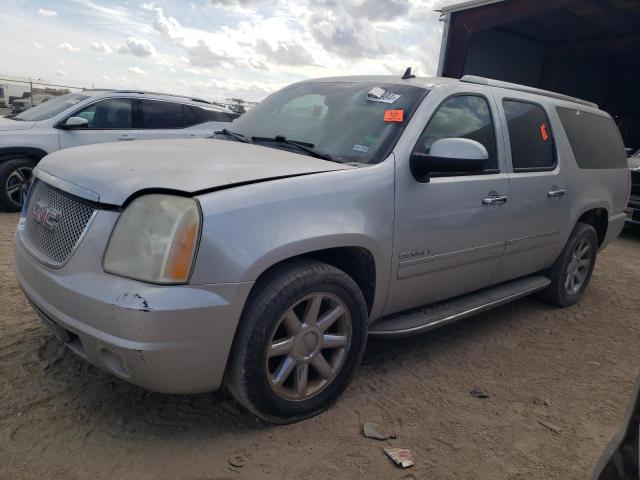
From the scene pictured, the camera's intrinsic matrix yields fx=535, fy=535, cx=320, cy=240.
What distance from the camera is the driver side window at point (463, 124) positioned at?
10.4 feet

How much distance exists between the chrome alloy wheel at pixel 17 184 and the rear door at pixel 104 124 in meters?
0.56

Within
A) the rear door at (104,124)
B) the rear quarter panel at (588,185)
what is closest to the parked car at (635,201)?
the rear quarter panel at (588,185)

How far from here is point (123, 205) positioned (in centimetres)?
225

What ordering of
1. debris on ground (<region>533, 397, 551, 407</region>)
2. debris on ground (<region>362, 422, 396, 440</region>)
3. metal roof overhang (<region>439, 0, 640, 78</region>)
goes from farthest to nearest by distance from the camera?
metal roof overhang (<region>439, 0, 640, 78</region>)
debris on ground (<region>533, 397, 551, 407</region>)
debris on ground (<region>362, 422, 396, 440</region>)

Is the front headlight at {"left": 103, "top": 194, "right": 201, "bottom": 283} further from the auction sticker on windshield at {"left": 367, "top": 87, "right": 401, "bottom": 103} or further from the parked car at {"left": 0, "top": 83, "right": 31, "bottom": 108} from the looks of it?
the parked car at {"left": 0, "top": 83, "right": 31, "bottom": 108}

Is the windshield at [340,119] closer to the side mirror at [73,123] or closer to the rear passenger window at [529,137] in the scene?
the rear passenger window at [529,137]

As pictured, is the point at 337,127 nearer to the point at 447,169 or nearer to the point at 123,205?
the point at 447,169

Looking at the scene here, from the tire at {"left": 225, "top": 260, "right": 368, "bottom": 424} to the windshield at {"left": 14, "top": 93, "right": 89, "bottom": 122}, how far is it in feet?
19.7

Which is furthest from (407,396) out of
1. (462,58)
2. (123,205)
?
(462,58)

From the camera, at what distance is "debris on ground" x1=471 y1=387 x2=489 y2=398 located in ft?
10.2

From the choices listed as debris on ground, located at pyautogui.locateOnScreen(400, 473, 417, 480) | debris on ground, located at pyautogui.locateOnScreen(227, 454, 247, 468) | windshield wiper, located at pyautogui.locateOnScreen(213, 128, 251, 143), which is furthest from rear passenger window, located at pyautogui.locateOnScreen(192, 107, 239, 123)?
debris on ground, located at pyautogui.locateOnScreen(400, 473, 417, 480)

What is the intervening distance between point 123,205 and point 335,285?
3.39 ft

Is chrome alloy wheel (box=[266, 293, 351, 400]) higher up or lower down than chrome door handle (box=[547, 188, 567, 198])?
lower down

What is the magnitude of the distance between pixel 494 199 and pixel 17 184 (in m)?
5.92
